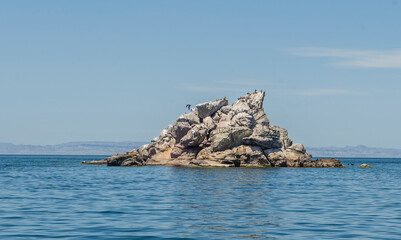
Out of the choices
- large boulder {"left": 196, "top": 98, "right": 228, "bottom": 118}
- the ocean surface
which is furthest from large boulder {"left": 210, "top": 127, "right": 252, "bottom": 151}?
the ocean surface

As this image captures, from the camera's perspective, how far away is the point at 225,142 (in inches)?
4186

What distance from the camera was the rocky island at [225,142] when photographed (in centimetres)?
10656

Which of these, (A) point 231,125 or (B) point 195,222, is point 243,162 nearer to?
(A) point 231,125

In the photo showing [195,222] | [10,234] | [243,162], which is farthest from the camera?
[243,162]

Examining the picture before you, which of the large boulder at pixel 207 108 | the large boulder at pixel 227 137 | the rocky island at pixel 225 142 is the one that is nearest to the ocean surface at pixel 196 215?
the large boulder at pixel 227 137

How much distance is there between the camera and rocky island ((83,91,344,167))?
10656cm

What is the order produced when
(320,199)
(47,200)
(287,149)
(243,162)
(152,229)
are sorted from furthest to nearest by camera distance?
(287,149)
(243,162)
(320,199)
(47,200)
(152,229)

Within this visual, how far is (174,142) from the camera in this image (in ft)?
381

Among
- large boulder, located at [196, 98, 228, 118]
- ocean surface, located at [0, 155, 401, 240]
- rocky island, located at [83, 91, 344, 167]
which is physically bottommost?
ocean surface, located at [0, 155, 401, 240]

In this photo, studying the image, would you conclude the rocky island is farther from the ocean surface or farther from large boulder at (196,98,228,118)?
the ocean surface

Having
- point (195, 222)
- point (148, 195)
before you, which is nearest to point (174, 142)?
point (148, 195)

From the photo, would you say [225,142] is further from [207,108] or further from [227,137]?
[207,108]

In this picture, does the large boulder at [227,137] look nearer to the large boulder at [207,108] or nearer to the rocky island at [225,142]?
the rocky island at [225,142]

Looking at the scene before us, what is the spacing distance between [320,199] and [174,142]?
247 ft
